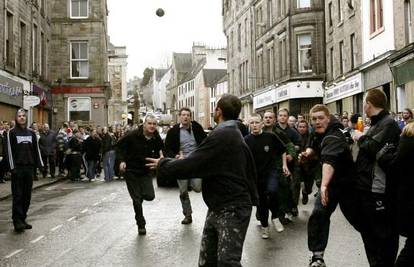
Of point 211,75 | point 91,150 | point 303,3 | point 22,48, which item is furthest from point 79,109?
point 211,75

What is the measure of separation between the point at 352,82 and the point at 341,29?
12.0ft

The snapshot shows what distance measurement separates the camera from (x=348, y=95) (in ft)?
99.4

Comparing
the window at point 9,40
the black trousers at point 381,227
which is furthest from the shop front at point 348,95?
the black trousers at point 381,227

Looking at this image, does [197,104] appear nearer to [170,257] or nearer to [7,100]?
[7,100]

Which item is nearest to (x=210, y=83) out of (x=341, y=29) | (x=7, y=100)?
(x=341, y=29)

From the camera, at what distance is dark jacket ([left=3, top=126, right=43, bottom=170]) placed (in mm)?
10664

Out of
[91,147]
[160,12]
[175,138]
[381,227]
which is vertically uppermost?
[160,12]

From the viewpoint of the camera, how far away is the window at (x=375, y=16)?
25359 millimetres

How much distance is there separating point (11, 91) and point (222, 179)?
22592mm

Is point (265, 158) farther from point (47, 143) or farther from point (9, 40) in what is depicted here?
point (9, 40)

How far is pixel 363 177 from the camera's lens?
6.09 m

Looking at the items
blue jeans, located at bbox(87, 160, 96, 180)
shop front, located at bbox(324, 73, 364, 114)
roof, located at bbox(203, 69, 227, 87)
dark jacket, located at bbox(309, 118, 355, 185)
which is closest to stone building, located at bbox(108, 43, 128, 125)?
roof, located at bbox(203, 69, 227, 87)

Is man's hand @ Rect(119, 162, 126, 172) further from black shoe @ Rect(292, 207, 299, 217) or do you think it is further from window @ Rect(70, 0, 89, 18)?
window @ Rect(70, 0, 89, 18)

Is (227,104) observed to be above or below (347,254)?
above
